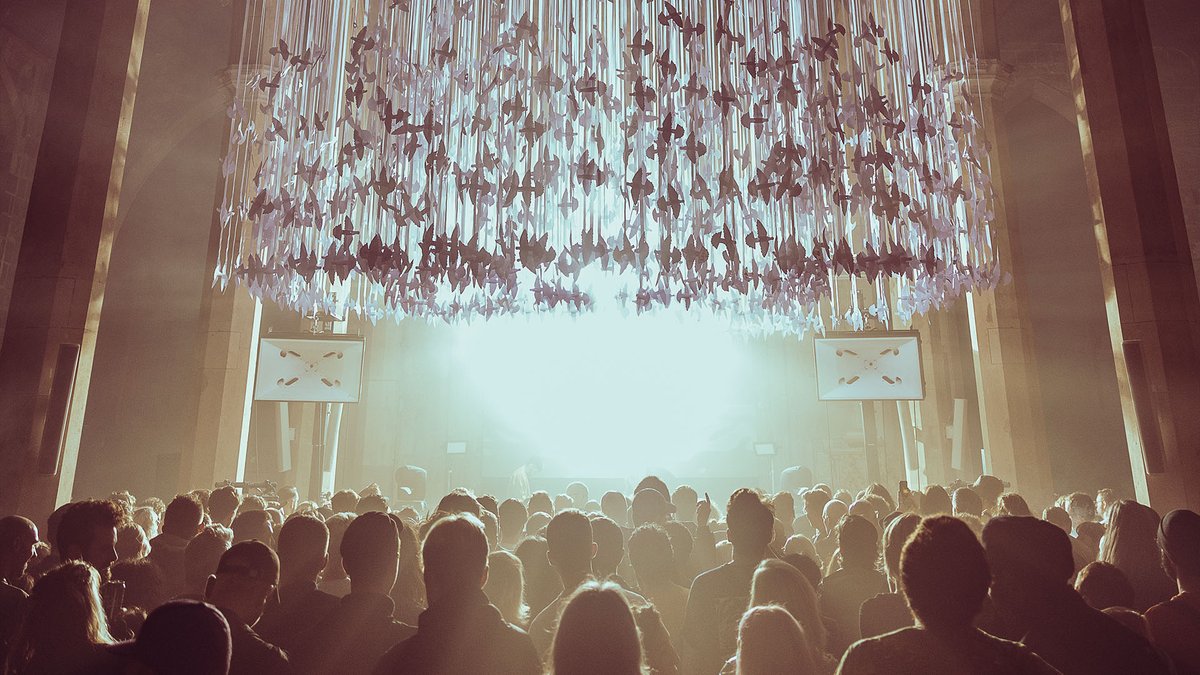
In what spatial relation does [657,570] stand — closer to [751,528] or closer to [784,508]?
[751,528]

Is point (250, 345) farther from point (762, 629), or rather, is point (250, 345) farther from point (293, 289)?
point (762, 629)

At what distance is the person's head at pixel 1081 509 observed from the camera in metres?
5.49

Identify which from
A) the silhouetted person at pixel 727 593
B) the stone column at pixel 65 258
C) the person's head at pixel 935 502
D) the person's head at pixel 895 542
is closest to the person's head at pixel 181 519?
the stone column at pixel 65 258

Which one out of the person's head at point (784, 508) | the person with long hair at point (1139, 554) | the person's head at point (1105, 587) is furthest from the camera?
the person's head at point (784, 508)

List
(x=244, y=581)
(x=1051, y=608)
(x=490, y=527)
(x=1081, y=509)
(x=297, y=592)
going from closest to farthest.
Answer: (x=1051, y=608) → (x=244, y=581) → (x=297, y=592) → (x=490, y=527) → (x=1081, y=509)

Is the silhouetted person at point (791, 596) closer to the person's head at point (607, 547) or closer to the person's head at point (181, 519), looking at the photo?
the person's head at point (607, 547)

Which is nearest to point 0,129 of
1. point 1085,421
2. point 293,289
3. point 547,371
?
point 293,289

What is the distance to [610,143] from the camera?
648 cm

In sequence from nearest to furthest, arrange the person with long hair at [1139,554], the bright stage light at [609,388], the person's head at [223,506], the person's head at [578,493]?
the person with long hair at [1139,554]
the person's head at [223,506]
the person's head at [578,493]
the bright stage light at [609,388]

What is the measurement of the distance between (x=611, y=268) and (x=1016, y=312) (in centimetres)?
533

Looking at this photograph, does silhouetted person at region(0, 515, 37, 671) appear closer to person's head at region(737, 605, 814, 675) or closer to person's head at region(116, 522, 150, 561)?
person's head at region(116, 522, 150, 561)

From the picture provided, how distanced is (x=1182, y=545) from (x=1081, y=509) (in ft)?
10.4

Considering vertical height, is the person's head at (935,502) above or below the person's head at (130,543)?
above

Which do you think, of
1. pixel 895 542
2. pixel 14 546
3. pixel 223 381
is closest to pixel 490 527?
pixel 14 546
